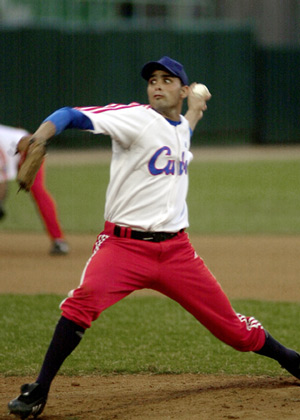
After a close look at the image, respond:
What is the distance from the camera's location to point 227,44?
849 inches

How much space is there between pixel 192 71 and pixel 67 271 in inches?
529

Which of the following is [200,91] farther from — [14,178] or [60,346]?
[14,178]

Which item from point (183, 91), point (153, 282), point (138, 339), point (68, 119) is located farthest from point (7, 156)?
point (68, 119)

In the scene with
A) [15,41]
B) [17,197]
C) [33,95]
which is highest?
[15,41]

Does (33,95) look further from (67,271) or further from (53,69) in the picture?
(67,271)

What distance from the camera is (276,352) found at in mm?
4668

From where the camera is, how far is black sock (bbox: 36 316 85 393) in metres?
4.08

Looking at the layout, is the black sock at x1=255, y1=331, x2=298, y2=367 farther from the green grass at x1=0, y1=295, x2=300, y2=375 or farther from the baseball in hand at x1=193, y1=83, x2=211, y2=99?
the baseball in hand at x1=193, y1=83, x2=211, y2=99

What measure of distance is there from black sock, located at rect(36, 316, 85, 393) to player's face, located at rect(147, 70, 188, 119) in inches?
48.6

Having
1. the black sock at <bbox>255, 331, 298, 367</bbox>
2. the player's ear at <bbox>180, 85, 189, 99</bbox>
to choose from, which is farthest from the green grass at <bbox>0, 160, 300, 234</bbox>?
the player's ear at <bbox>180, 85, 189, 99</bbox>

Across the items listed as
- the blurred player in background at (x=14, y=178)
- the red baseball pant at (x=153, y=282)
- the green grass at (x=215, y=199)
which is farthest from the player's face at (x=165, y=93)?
the green grass at (x=215, y=199)

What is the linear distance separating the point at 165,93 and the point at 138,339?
2285 mm

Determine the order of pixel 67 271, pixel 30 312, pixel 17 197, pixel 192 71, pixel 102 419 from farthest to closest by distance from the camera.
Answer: pixel 192 71, pixel 17 197, pixel 67 271, pixel 30 312, pixel 102 419

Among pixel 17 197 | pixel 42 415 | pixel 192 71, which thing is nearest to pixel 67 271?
pixel 42 415
